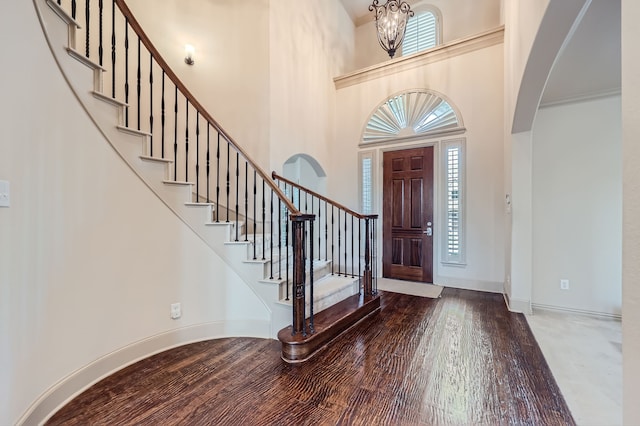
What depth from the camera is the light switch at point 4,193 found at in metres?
1.39

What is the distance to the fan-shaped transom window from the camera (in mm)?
4488

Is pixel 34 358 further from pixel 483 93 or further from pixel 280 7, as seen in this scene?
pixel 483 93

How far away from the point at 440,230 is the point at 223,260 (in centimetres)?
338

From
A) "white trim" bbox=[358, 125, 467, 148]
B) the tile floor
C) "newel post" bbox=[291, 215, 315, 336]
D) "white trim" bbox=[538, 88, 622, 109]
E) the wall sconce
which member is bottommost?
the tile floor

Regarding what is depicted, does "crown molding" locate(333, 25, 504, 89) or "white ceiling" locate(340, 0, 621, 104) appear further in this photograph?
"crown molding" locate(333, 25, 504, 89)

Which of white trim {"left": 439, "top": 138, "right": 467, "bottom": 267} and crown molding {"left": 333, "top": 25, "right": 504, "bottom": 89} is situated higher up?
crown molding {"left": 333, "top": 25, "right": 504, "bottom": 89}

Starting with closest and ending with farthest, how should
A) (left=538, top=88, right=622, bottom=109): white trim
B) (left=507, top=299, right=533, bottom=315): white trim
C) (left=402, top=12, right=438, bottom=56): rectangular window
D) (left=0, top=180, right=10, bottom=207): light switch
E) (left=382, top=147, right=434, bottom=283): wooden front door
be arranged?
(left=0, top=180, right=10, bottom=207): light switch < (left=538, top=88, right=622, bottom=109): white trim < (left=507, top=299, right=533, bottom=315): white trim < (left=382, top=147, right=434, bottom=283): wooden front door < (left=402, top=12, right=438, bottom=56): rectangular window

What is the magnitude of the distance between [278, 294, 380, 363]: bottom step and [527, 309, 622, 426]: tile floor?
1.61 m

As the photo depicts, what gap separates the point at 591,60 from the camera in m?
2.51

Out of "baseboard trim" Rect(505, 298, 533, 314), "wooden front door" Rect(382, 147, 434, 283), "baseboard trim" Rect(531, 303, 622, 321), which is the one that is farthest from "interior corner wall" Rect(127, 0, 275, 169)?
"baseboard trim" Rect(531, 303, 622, 321)

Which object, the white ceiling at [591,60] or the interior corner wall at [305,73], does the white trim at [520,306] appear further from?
the interior corner wall at [305,73]

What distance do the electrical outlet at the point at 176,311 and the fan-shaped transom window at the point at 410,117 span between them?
4024 mm

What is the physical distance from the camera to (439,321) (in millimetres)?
3107

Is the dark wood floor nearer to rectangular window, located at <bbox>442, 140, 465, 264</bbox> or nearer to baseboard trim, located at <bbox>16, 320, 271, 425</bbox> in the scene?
baseboard trim, located at <bbox>16, 320, 271, 425</bbox>
